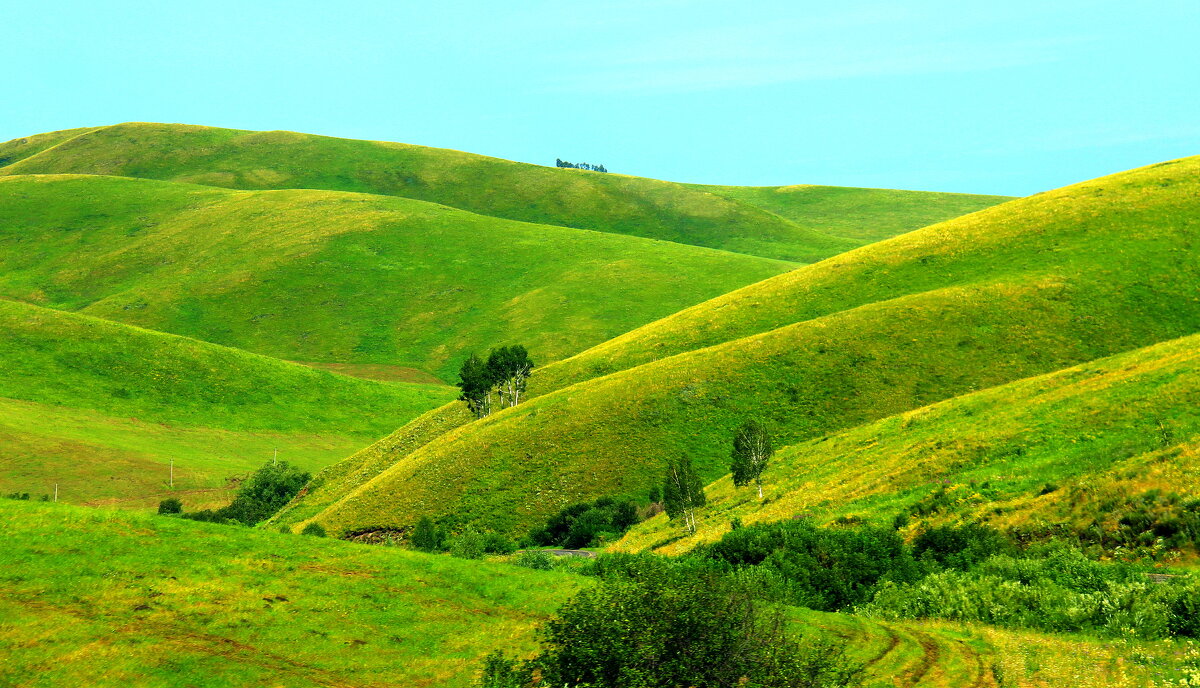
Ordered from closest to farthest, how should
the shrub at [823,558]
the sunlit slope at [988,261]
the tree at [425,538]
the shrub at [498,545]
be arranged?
the shrub at [823,558]
the tree at [425,538]
the shrub at [498,545]
the sunlit slope at [988,261]

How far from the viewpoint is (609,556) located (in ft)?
93.4

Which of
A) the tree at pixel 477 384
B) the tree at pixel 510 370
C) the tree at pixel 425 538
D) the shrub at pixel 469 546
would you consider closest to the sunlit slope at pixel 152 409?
the tree at pixel 477 384

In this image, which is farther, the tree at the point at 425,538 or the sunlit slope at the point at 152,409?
the sunlit slope at the point at 152,409

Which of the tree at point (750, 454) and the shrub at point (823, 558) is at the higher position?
the tree at point (750, 454)

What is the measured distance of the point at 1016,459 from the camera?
1463 inches

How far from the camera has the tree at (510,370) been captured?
82.6 meters

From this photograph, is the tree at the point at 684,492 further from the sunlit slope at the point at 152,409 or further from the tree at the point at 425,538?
the sunlit slope at the point at 152,409

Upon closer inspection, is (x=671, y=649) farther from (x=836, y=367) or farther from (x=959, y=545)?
(x=836, y=367)

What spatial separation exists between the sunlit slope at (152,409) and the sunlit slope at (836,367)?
30.9m

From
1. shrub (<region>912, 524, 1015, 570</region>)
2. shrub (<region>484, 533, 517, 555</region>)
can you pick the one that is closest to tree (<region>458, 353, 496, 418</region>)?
shrub (<region>484, 533, 517, 555</region>)

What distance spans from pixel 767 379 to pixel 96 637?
181ft

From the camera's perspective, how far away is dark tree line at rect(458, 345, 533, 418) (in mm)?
82125

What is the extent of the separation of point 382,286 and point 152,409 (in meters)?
70.9

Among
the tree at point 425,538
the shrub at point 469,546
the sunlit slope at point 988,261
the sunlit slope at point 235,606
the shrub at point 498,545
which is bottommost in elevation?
the shrub at point 498,545
